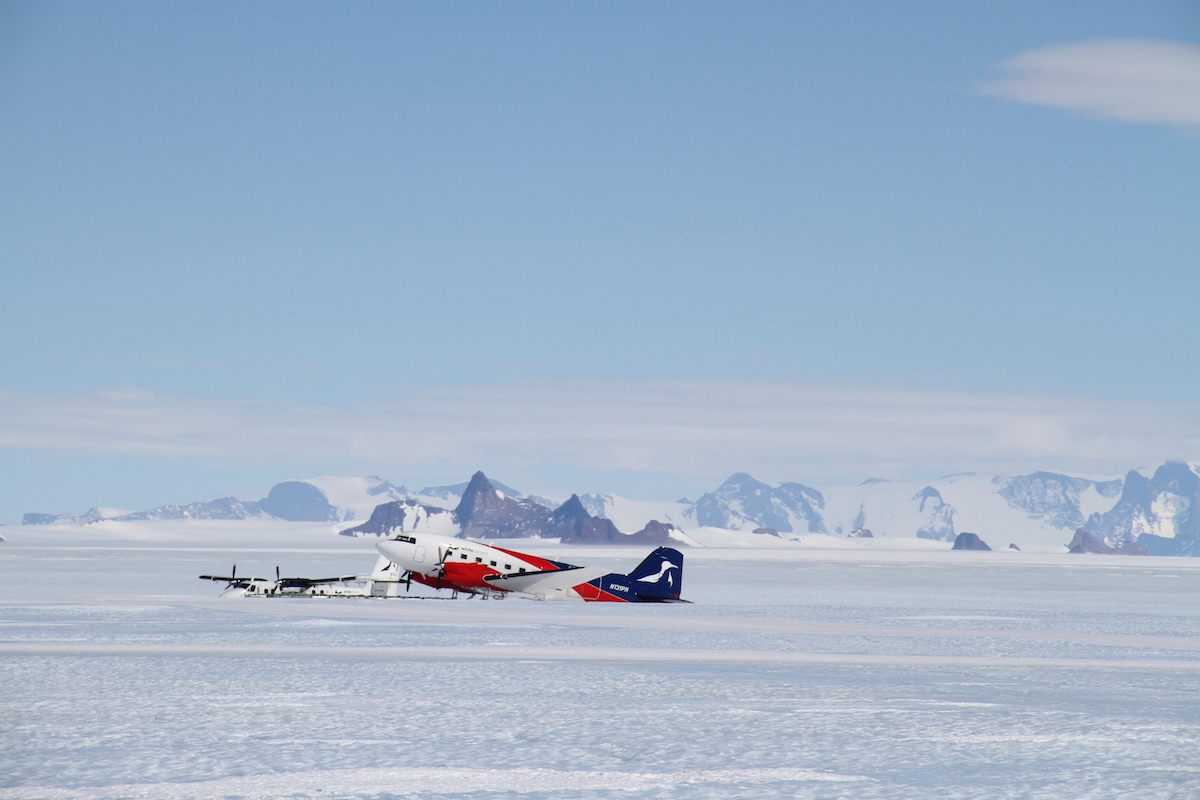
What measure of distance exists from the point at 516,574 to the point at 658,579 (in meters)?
8.66

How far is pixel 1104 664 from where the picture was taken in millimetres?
36594

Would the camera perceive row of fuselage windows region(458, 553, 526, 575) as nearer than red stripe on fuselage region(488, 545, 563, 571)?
Yes

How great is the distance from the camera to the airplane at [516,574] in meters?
61.3

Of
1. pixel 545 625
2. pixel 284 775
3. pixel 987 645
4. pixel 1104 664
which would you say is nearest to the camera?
pixel 284 775

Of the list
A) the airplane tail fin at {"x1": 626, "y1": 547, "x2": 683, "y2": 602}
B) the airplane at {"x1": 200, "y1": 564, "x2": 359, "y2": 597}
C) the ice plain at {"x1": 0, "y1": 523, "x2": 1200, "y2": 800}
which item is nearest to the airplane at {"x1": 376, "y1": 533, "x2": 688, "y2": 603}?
the airplane tail fin at {"x1": 626, "y1": 547, "x2": 683, "y2": 602}

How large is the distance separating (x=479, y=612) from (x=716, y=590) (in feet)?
112

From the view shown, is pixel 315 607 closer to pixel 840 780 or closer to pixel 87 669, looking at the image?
pixel 87 669

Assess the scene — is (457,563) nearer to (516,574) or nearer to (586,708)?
(516,574)

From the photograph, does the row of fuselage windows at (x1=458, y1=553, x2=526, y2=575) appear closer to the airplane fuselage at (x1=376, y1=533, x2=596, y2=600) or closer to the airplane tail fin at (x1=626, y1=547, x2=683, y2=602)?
the airplane fuselage at (x1=376, y1=533, x2=596, y2=600)

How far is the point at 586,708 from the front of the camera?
26.8m

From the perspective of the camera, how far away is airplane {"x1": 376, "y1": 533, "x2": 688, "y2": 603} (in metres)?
61.3

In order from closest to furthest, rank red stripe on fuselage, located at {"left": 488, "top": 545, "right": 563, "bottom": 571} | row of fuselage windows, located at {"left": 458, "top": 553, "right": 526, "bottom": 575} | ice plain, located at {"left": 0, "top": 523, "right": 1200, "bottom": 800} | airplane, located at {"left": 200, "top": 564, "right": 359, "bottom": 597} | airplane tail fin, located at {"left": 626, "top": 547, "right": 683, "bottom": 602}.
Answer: ice plain, located at {"left": 0, "top": 523, "right": 1200, "bottom": 800} < airplane, located at {"left": 200, "top": 564, "right": 359, "bottom": 597} < row of fuselage windows, located at {"left": 458, "top": 553, "right": 526, "bottom": 575} < red stripe on fuselage, located at {"left": 488, "top": 545, "right": 563, "bottom": 571} < airplane tail fin, located at {"left": 626, "top": 547, "right": 683, "bottom": 602}

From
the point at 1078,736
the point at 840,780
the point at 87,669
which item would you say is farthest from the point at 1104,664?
the point at 87,669

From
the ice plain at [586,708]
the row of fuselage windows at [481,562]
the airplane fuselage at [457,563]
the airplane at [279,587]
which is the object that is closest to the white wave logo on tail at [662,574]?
the airplane fuselage at [457,563]
